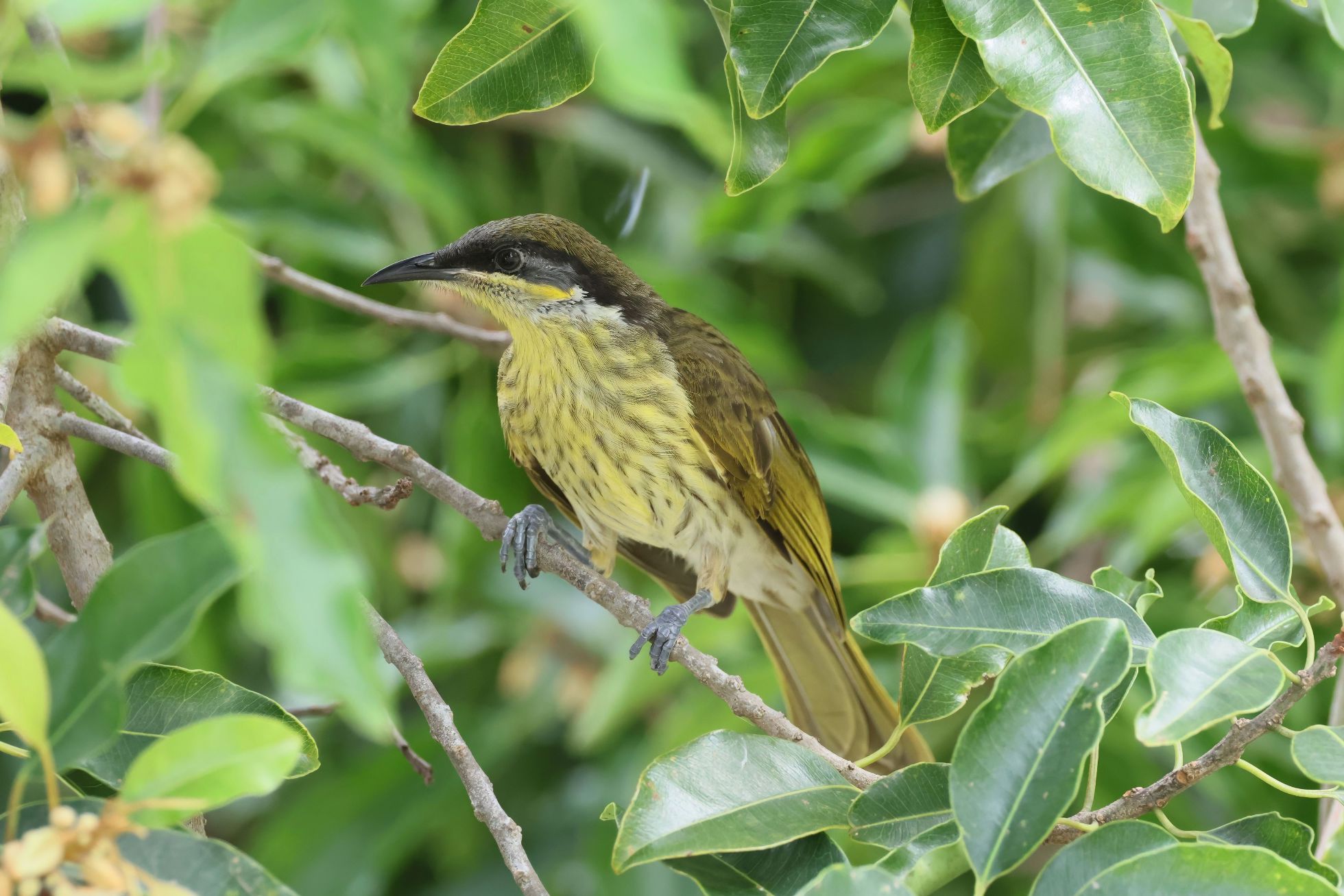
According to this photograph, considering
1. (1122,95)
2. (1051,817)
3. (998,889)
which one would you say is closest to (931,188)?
(998,889)

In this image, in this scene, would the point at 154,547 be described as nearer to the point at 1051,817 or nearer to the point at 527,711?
the point at 1051,817

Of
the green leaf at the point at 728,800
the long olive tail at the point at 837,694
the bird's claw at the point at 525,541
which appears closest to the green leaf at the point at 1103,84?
the green leaf at the point at 728,800

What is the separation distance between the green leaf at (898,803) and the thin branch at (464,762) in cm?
40

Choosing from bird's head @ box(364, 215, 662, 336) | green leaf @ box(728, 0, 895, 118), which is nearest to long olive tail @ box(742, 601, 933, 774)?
bird's head @ box(364, 215, 662, 336)

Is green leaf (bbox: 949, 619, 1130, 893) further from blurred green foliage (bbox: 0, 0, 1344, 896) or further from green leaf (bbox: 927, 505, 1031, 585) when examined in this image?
blurred green foliage (bbox: 0, 0, 1344, 896)

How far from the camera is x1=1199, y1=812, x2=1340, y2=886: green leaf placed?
146 centimetres

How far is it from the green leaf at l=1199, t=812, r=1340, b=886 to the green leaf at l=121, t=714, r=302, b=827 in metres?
1.06

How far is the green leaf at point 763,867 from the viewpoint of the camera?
1.52 meters

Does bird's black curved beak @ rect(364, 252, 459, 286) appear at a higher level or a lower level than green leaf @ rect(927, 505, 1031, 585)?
higher

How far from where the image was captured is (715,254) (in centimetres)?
399

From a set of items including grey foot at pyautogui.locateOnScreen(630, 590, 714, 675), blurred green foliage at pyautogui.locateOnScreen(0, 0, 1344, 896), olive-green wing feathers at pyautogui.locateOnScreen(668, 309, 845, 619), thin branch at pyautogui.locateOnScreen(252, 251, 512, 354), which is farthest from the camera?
blurred green foliage at pyautogui.locateOnScreen(0, 0, 1344, 896)

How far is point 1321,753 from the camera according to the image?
4.50 ft

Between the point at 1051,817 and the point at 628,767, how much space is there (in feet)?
7.28

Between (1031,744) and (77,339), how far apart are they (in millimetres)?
1408
